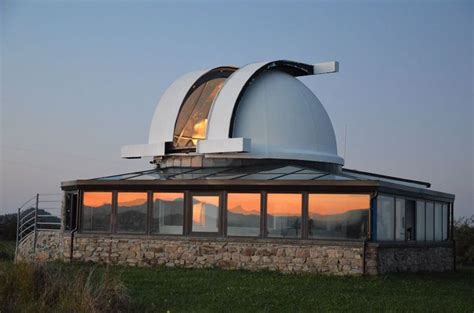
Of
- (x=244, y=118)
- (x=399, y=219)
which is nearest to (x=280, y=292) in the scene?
(x=399, y=219)

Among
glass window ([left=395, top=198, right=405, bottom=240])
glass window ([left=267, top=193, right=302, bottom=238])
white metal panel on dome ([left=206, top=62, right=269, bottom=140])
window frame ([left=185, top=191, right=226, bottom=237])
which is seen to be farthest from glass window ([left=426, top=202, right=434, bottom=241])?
window frame ([left=185, top=191, right=226, bottom=237])

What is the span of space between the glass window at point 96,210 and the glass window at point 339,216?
6.59m

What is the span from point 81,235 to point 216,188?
16.0ft

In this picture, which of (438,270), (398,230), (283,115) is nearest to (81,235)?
(283,115)

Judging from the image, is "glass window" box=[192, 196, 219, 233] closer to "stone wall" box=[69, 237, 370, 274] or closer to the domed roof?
"stone wall" box=[69, 237, 370, 274]

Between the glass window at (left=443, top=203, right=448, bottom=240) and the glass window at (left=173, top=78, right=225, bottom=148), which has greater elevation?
the glass window at (left=173, top=78, right=225, bottom=148)

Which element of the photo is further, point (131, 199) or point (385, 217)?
point (131, 199)

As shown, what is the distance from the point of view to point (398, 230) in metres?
21.4

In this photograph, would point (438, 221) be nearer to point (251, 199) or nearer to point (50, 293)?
point (251, 199)

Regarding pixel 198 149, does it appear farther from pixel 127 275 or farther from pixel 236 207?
pixel 127 275

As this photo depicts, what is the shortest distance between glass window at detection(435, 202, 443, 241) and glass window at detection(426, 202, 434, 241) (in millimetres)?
502

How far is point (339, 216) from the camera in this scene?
19.9 m

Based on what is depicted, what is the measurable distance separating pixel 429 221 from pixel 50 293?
616 inches

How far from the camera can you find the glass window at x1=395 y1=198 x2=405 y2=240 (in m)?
21.3
